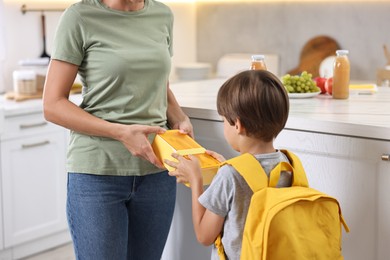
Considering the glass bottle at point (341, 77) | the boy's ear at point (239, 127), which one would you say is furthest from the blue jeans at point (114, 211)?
the glass bottle at point (341, 77)

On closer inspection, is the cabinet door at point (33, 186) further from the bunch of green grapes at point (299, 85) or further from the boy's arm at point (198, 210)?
the boy's arm at point (198, 210)

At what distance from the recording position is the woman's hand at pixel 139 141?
6.19 ft

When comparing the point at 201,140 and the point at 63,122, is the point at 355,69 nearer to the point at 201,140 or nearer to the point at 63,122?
the point at 201,140

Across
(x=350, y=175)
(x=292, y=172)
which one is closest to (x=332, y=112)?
(x=350, y=175)

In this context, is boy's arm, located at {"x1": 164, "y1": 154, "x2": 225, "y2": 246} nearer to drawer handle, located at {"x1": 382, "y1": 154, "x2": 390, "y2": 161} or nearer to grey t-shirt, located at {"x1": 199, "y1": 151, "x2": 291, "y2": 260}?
grey t-shirt, located at {"x1": 199, "y1": 151, "x2": 291, "y2": 260}

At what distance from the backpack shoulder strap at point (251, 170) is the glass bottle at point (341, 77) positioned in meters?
0.99

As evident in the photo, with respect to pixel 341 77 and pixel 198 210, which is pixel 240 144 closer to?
pixel 198 210

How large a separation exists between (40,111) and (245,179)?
2332 mm

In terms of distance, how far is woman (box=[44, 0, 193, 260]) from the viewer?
1.90 metres

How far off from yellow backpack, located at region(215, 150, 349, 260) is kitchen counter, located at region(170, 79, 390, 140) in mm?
399

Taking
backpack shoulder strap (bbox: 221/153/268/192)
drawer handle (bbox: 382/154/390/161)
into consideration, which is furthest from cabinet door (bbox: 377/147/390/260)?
backpack shoulder strap (bbox: 221/153/268/192)

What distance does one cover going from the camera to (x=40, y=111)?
148 inches

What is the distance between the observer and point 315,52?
4.69 metres

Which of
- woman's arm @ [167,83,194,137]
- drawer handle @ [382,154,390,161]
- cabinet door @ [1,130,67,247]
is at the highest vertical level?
woman's arm @ [167,83,194,137]
